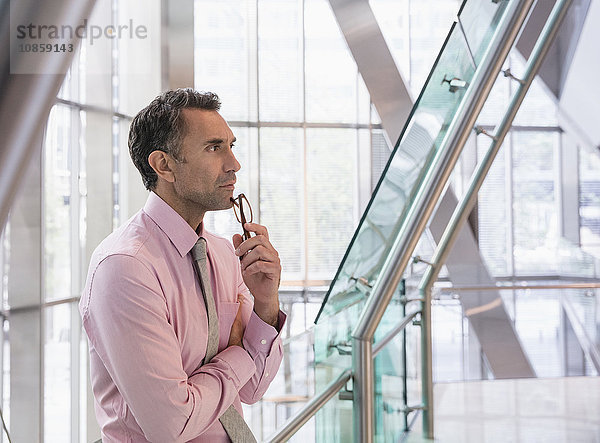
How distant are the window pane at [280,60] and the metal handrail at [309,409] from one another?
32.3 feet

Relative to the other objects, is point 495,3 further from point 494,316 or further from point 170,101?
point 494,316

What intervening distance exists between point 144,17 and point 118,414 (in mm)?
7326

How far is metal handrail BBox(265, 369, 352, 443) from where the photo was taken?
5.38 feet

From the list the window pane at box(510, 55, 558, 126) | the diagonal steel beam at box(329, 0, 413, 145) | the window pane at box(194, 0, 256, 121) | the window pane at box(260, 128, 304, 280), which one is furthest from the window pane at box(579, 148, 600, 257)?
the window pane at box(194, 0, 256, 121)

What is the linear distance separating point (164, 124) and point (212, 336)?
14.8 inches

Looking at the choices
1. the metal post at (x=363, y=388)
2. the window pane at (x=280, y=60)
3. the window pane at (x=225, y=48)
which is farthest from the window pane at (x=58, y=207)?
the metal post at (x=363, y=388)

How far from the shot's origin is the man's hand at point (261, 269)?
1.11 meters

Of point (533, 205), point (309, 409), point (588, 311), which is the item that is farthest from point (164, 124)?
point (533, 205)

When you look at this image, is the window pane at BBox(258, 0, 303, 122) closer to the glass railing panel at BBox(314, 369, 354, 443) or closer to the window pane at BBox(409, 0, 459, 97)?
the window pane at BBox(409, 0, 459, 97)

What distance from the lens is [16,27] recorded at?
0.34 meters

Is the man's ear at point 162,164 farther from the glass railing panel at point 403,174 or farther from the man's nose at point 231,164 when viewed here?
the glass railing panel at point 403,174

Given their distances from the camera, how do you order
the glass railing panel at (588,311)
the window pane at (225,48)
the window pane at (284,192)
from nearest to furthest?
the glass railing panel at (588,311) < the window pane at (225,48) < the window pane at (284,192)

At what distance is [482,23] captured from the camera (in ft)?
8.27

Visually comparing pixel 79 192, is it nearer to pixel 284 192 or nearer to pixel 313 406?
pixel 284 192
